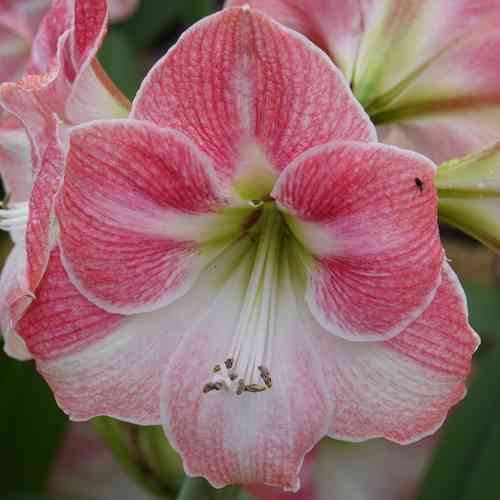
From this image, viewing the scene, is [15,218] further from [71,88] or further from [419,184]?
[419,184]

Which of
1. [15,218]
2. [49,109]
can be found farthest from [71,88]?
[15,218]

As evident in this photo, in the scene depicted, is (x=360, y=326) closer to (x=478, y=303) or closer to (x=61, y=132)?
(x=61, y=132)

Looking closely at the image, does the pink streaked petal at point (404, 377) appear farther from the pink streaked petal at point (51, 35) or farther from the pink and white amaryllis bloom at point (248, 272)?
the pink streaked petal at point (51, 35)

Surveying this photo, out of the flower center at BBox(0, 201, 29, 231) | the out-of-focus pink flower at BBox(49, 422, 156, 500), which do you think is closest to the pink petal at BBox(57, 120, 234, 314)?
the flower center at BBox(0, 201, 29, 231)

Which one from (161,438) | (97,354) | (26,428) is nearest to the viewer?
(97,354)

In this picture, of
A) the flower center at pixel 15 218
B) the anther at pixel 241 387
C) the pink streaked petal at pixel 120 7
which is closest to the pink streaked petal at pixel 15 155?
the flower center at pixel 15 218

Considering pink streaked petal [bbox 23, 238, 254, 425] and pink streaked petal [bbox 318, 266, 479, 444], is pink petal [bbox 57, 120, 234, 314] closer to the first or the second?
pink streaked petal [bbox 23, 238, 254, 425]
